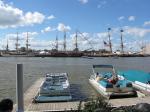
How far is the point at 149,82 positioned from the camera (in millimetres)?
27016

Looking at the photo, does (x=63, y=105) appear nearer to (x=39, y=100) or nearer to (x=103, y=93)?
(x=39, y=100)

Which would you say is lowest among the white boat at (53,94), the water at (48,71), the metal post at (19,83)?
the water at (48,71)

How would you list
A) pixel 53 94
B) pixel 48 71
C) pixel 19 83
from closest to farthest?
pixel 19 83
pixel 53 94
pixel 48 71

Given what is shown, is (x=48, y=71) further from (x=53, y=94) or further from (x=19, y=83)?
(x=19, y=83)

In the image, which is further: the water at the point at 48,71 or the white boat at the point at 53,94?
the water at the point at 48,71

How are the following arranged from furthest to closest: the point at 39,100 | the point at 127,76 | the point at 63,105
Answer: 1. the point at 127,76
2. the point at 39,100
3. the point at 63,105

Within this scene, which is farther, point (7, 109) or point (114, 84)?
point (114, 84)

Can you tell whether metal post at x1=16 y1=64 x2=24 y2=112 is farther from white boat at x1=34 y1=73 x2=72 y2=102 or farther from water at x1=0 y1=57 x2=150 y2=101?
Result: water at x1=0 y1=57 x2=150 y2=101

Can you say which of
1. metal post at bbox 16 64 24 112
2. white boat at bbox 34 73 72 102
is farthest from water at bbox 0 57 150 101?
metal post at bbox 16 64 24 112

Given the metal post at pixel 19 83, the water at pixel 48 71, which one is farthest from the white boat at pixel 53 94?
the metal post at pixel 19 83

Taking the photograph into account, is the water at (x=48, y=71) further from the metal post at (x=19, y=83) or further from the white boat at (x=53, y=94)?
the metal post at (x=19, y=83)

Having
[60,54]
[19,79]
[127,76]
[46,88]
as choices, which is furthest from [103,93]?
[60,54]

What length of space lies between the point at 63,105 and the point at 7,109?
40.6 ft

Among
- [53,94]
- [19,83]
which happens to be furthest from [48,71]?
[19,83]
